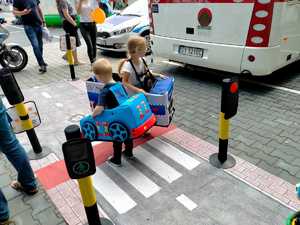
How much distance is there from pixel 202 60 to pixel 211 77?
2.54ft

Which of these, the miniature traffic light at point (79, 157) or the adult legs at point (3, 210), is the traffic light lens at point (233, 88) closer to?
the miniature traffic light at point (79, 157)

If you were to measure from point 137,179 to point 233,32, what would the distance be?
296 cm

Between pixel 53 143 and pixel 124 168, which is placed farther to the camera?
pixel 53 143

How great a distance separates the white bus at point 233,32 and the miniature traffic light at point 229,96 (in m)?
2.01

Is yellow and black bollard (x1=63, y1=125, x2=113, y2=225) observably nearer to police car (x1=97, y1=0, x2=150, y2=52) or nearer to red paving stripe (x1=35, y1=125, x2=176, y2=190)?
red paving stripe (x1=35, y1=125, x2=176, y2=190)

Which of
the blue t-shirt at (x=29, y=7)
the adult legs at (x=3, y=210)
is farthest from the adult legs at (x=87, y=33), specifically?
the adult legs at (x=3, y=210)

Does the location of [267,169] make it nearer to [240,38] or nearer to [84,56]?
[240,38]

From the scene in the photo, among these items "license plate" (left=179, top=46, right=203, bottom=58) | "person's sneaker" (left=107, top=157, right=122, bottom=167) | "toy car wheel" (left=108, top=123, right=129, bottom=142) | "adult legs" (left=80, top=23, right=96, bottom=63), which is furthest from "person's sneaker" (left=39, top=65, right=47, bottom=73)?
"toy car wheel" (left=108, top=123, right=129, bottom=142)

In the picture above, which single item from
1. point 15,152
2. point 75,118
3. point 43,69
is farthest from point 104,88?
point 43,69

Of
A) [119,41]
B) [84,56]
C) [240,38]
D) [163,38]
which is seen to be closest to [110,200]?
[240,38]

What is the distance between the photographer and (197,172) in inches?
121

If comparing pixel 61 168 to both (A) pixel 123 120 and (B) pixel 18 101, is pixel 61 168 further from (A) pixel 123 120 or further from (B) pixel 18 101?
(A) pixel 123 120

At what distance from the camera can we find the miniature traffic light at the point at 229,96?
2727 mm

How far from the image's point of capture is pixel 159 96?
3.21 meters
